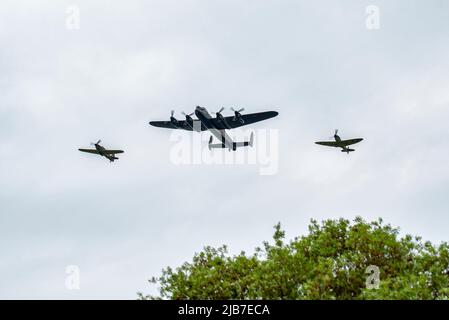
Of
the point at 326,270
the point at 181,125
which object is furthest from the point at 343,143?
the point at 326,270

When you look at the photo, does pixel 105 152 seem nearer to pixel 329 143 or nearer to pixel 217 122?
pixel 217 122

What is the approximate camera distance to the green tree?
1238 inches

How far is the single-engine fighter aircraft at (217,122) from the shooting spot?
60.5 m

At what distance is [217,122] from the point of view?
61.7 m

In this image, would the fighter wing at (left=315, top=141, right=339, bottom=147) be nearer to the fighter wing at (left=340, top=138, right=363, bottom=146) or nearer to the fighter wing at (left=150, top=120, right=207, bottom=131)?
the fighter wing at (left=340, top=138, right=363, bottom=146)

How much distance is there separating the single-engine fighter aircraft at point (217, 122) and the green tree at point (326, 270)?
25.2 metres

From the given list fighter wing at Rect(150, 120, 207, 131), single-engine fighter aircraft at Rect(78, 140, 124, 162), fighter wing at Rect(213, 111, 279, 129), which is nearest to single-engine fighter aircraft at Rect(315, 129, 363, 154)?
fighter wing at Rect(213, 111, 279, 129)

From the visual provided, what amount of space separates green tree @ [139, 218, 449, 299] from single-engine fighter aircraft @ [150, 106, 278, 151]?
82.7 feet

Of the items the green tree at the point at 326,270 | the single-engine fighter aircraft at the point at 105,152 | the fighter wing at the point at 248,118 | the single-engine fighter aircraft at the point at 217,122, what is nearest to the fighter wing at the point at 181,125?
the single-engine fighter aircraft at the point at 217,122

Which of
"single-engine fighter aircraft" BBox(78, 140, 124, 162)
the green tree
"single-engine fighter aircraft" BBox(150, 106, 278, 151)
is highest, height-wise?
"single-engine fighter aircraft" BBox(150, 106, 278, 151)
